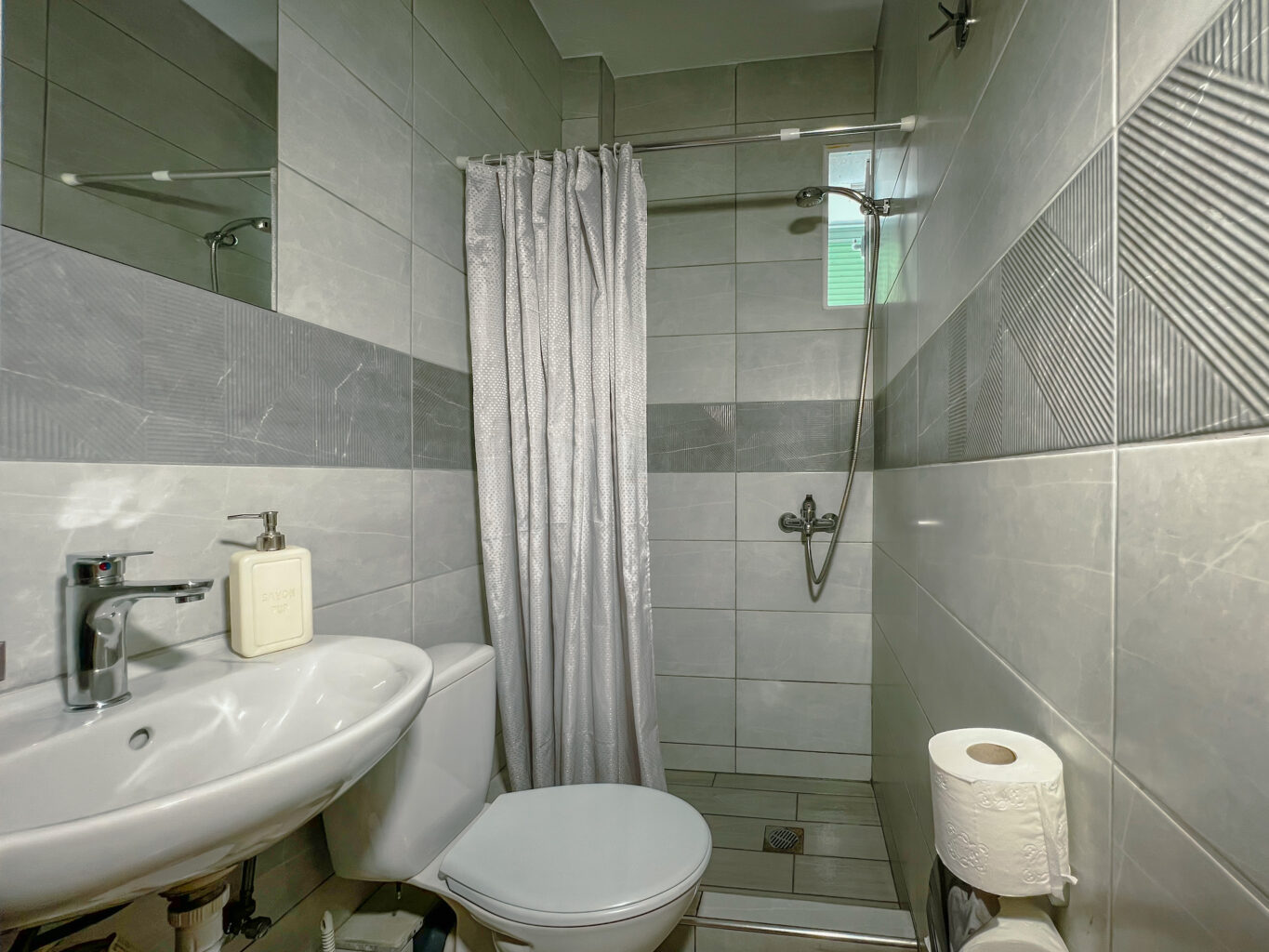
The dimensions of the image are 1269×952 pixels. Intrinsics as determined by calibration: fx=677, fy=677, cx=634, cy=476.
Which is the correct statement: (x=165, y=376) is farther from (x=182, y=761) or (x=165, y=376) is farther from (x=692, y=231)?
(x=692, y=231)

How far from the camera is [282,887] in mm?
1160

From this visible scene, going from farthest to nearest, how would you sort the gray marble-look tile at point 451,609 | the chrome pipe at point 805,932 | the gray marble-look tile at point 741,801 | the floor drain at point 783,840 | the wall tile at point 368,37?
the gray marble-look tile at point 741,801
the floor drain at point 783,840
the gray marble-look tile at point 451,609
the chrome pipe at point 805,932
the wall tile at point 368,37

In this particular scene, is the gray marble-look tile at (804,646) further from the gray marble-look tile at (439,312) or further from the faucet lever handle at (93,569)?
the faucet lever handle at (93,569)

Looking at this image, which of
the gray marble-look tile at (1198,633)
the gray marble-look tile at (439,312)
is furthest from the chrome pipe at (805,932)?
the gray marble-look tile at (439,312)

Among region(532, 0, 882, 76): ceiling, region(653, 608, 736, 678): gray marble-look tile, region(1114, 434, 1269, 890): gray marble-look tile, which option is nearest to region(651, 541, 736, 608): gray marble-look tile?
region(653, 608, 736, 678): gray marble-look tile

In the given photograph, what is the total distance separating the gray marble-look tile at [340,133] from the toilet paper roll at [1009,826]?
1.35 m

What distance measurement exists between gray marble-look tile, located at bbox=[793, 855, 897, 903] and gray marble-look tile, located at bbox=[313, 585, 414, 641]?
1.17m

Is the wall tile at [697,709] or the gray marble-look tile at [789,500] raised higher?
the gray marble-look tile at [789,500]

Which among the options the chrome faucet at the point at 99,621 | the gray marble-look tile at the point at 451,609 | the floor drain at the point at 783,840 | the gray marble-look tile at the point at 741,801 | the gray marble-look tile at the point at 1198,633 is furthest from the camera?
the gray marble-look tile at the point at 741,801

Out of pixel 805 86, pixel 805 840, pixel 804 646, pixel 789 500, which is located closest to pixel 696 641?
→ pixel 804 646

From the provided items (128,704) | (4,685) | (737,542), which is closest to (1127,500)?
(128,704)

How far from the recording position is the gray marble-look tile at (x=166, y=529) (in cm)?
77

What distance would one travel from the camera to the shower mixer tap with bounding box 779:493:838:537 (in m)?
2.26

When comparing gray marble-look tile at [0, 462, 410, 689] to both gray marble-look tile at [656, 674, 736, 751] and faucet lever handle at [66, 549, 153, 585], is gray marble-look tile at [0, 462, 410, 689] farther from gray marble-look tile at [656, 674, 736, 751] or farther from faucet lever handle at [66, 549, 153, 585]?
gray marble-look tile at [656, 674, 736, 751]
